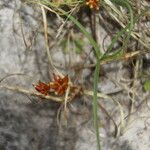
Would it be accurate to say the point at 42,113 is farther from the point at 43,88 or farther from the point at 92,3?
the point at 92,3

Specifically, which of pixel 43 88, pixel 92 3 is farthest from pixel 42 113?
pixel 92 3

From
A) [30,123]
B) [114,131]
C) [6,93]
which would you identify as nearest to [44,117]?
[30,123]

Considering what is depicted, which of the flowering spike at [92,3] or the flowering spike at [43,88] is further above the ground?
the flowering spike at [92,3]

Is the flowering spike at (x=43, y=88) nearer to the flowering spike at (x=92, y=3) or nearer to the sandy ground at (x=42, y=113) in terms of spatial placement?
the sandy ground at (x=42, y=113)

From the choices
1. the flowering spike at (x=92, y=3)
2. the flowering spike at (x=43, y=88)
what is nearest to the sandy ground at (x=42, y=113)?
the flowering spike at (x=43, y=88)

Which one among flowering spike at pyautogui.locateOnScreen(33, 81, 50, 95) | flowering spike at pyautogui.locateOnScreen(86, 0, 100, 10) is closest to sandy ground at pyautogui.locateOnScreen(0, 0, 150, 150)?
flowering spike at pyautogui.locateOnScreen(33, 81, 50, 95)

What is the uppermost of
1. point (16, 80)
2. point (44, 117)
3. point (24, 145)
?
point (16, 80)

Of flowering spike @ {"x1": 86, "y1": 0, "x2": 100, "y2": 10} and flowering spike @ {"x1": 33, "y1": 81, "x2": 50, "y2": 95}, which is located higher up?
flowering spike @ {"x1": 86, "y1": 0, "x2": 100, "y2": 10}

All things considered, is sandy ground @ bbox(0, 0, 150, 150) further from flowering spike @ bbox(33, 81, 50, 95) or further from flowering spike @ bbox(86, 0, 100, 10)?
flowering spike @ bbox(86, 0, 100, 10)

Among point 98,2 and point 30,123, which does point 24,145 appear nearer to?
point 30,123

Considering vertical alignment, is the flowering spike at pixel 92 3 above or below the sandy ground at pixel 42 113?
above

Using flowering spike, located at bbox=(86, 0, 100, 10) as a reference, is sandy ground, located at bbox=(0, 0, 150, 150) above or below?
below
